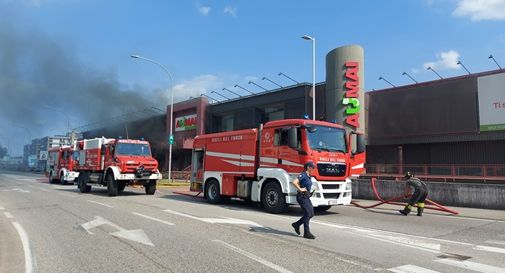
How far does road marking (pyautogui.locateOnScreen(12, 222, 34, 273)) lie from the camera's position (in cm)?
670

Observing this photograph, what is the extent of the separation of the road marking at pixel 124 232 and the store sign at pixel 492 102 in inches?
898

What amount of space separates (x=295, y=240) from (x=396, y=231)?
3205 mm

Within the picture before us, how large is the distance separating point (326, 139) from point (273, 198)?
101 inches

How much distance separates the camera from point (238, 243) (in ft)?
27.5

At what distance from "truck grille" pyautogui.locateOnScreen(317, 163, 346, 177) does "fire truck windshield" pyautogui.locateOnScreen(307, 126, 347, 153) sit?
0.50 metres

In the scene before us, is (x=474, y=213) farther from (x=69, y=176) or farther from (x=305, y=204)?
(x=69, y=176)

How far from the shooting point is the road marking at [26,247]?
22.0ft

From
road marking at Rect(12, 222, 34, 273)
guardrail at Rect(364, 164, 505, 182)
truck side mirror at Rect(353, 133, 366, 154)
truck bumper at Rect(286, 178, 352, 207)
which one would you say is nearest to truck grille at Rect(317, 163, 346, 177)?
truck bumper at Rect(286, 178, 352, 207)

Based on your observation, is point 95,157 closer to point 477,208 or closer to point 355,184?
point 355,184

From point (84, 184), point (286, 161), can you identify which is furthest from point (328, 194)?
point (84, 184)

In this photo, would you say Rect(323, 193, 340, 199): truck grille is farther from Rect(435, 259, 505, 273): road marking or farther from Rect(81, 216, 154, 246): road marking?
Rect(435, 259, 505, 273): road marking

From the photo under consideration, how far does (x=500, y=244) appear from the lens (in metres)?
8.93

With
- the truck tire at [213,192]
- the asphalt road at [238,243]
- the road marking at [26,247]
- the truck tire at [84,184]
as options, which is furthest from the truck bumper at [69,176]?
the road marking at [26,247]

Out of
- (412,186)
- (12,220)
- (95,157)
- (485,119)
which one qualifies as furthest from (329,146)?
(485,119)
